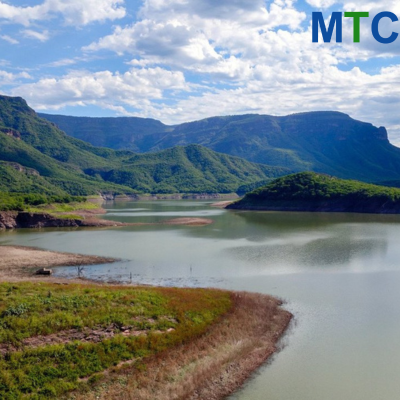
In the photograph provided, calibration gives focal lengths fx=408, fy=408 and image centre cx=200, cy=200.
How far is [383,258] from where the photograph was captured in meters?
60.6

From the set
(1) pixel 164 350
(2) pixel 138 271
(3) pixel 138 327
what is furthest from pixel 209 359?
(2) pixel 138 271

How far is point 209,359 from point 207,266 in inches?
1144

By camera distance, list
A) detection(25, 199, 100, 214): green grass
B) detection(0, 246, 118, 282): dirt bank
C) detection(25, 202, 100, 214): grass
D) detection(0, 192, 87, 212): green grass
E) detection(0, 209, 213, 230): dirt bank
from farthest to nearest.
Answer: detection(25, 199, 100, 214): green grass → detection(25, 202, 100, 214): grass → detection(0, 192, 87, 212): green grass → detection(0, 209, 213, 230): dirt bank → detection(0, 246, 118, 282): dirt bank

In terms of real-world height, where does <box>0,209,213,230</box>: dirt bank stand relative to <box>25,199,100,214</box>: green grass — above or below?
below

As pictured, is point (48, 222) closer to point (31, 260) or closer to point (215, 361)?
point (31, 260)

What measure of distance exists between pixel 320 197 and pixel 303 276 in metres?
112

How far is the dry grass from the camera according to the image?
74.9 ft

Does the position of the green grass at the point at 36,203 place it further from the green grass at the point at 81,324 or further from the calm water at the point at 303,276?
the green grass at the point at 81,324

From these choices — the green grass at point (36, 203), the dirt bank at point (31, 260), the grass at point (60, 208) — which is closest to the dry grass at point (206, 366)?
the dirt bank at point (31, 260)

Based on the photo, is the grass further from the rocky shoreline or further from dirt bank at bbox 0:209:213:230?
dirt bank at bbox 0:209:213:230

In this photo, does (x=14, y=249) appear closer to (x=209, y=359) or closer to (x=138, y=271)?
(x=138, y=271)

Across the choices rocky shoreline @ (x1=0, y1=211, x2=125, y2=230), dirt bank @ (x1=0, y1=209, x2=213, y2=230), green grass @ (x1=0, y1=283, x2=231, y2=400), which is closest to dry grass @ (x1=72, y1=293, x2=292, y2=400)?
green grass @ (x1=0, y1=283, x2=231, y2=400)

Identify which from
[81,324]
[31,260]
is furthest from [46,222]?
[81,324]

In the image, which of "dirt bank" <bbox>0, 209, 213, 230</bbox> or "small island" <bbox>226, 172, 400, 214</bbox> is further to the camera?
"small island" <bbox>226, 172, 400, 214</bbox>
